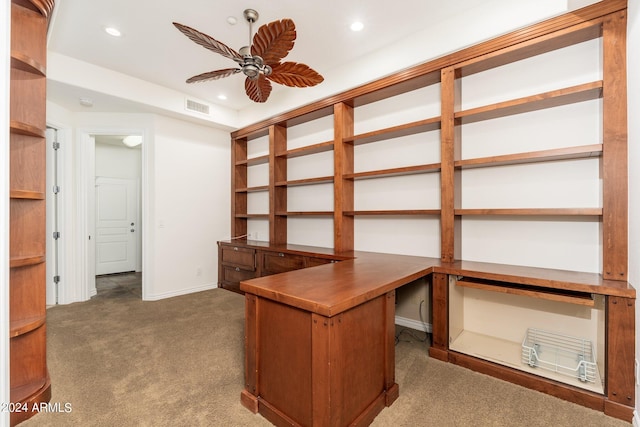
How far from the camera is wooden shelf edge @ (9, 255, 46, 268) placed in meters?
1.70

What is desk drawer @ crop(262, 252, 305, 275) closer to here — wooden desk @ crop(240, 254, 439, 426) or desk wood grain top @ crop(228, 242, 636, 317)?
desk wood grain top @ crop(228, 242, 636, 317)

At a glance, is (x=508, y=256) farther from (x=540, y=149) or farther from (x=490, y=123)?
(x=490, y=123)

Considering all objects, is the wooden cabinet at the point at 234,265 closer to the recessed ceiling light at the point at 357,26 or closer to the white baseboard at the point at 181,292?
the white baseboard at the point at 181,292

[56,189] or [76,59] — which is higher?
[76,59]

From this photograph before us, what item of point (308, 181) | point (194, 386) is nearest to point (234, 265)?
point (308, 181)

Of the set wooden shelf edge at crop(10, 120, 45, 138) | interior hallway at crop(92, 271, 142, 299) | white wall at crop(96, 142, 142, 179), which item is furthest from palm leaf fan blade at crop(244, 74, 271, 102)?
white wall at crop(96, 142, 142, 179)

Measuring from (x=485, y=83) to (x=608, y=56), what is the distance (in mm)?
834

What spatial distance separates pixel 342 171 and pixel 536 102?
1.84 metres

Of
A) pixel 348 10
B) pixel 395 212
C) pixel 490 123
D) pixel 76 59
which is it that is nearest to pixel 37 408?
pixel 395 212

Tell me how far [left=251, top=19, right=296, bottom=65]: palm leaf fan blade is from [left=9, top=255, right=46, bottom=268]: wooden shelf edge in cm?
193

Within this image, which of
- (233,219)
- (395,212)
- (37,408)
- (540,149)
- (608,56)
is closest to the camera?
(37,408)

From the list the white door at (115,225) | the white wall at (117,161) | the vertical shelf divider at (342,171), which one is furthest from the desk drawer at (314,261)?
the white wall at (117,161)

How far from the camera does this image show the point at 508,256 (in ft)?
8.32

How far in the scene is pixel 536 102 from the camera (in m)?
2.25
